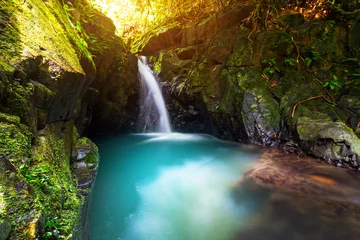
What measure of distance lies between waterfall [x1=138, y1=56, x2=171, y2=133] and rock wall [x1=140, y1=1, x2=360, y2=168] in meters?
1.06

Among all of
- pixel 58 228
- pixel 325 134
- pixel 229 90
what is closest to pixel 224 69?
pixel 229 90

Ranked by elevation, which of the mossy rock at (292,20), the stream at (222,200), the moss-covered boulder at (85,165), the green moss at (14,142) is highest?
the mossy rock at (292,20)

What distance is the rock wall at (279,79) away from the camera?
277 inches

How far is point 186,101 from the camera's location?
1134 centimetres

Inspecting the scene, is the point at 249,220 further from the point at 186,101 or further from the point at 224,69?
the point at 186,101

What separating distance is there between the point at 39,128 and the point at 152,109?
9411mm

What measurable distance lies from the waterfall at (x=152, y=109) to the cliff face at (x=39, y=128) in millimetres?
7440

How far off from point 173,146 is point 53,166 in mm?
6714

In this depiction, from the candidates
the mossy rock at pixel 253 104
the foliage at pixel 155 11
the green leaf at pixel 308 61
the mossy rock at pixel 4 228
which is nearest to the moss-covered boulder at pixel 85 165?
the mossy rock at pixel 4 228

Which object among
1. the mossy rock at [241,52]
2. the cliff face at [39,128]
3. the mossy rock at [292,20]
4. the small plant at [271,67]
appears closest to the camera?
the cliff face at [39,128]

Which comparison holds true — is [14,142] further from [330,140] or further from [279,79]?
[279,79]

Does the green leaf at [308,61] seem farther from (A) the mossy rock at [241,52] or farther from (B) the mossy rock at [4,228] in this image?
(B) the mossy rock at [4,228]

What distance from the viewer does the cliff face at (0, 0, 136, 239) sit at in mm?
1524

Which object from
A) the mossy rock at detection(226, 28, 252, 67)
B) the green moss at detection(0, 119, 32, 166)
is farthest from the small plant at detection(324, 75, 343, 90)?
the green moss at detection(0, 119, 32, 166)
